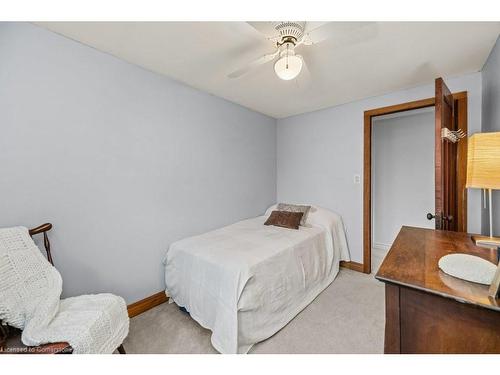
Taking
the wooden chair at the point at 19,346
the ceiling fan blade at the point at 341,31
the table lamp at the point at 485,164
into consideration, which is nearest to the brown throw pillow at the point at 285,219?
the table lamp at the point at 485,164

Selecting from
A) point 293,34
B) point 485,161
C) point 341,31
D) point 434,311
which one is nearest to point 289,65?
point 293,34

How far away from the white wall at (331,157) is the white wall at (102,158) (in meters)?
1.32

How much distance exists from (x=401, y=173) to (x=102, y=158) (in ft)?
13.5

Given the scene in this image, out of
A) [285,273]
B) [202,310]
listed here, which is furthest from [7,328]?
[285,273]

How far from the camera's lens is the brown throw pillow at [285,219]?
2713 mm

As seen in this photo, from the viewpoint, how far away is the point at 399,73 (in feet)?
7.06

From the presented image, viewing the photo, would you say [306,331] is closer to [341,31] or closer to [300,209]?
[300,209]

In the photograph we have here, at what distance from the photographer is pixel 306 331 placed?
70.4 inches

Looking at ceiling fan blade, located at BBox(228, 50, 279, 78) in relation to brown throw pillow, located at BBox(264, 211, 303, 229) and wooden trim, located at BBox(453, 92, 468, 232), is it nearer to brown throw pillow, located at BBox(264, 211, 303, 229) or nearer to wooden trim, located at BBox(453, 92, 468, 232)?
brown throw pillow, located at BBox(264, 211, 303, 229)

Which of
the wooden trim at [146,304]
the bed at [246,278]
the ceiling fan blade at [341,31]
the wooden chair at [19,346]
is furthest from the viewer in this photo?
the wooden trim at [146,304]

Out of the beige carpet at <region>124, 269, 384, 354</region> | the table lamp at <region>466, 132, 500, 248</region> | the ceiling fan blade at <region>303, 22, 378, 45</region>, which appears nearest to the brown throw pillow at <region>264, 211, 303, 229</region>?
the beige carpet at <region>124, 269, 384, 354</region>

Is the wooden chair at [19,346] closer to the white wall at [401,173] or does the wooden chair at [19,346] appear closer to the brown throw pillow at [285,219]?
the brown throw pillow at [285,219]

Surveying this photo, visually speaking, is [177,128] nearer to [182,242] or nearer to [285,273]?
[182,242]
